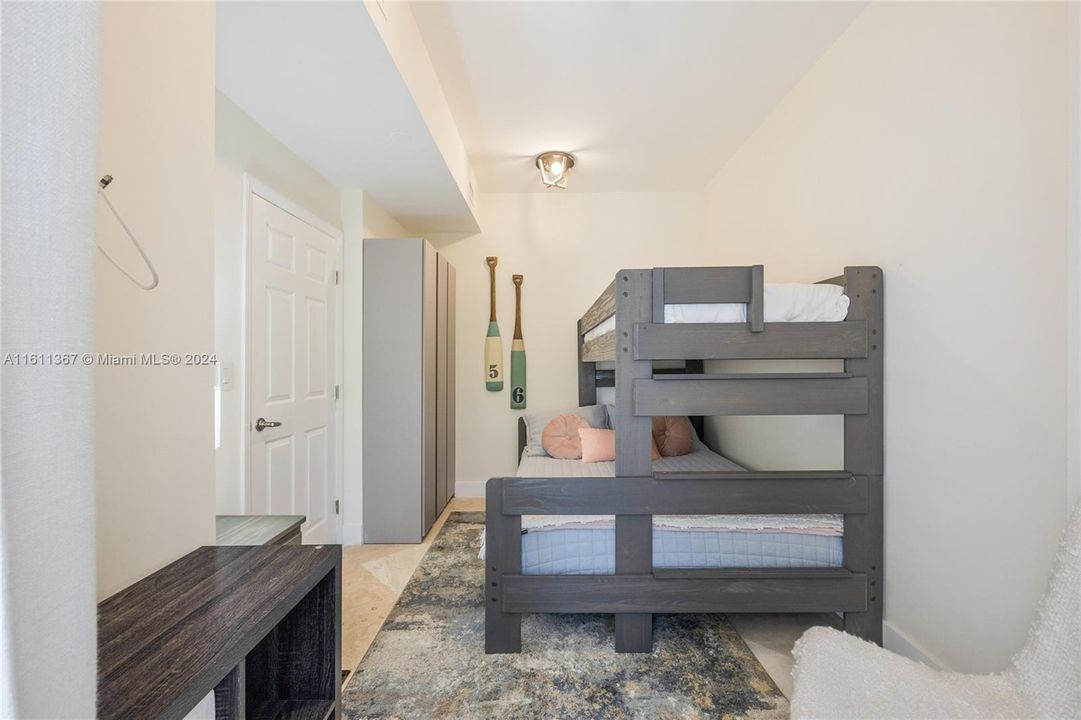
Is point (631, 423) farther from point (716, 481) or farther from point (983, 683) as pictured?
point (983, 683)

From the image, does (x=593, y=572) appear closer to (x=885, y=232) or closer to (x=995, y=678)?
(x=995, y=678)

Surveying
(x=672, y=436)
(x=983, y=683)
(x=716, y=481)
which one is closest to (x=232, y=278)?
(x=716, y=481)

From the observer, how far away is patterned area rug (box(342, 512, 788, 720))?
1451 mm

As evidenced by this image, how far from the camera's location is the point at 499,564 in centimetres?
171

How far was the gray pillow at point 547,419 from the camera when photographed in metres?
3.20

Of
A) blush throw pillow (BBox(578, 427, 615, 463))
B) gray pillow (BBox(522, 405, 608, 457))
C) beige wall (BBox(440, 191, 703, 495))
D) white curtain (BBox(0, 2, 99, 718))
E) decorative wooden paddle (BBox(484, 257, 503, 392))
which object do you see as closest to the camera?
white curtain (BBox(0, 2, 99, 718))

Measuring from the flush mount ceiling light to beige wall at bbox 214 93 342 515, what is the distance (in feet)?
5.44

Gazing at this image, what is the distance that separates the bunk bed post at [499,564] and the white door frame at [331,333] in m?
1.21

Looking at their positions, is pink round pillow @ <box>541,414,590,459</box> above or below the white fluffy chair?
above

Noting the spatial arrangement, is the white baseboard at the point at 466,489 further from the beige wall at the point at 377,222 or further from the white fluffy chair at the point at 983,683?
the white fluffy chair at the point at 983,683

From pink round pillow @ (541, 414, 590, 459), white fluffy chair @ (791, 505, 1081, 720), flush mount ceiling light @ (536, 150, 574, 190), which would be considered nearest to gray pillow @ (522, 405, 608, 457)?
pink round pillow @ (541, 414, 590, 459)

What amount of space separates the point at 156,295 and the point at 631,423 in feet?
4.60

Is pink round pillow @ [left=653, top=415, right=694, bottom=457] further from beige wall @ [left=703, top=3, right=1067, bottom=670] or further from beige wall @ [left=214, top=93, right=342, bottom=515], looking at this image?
beige wall @ [left=214, top=93, right=342, bottom=515]

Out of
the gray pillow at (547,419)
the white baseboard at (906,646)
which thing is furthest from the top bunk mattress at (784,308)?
the gray pillow at (547,419)
